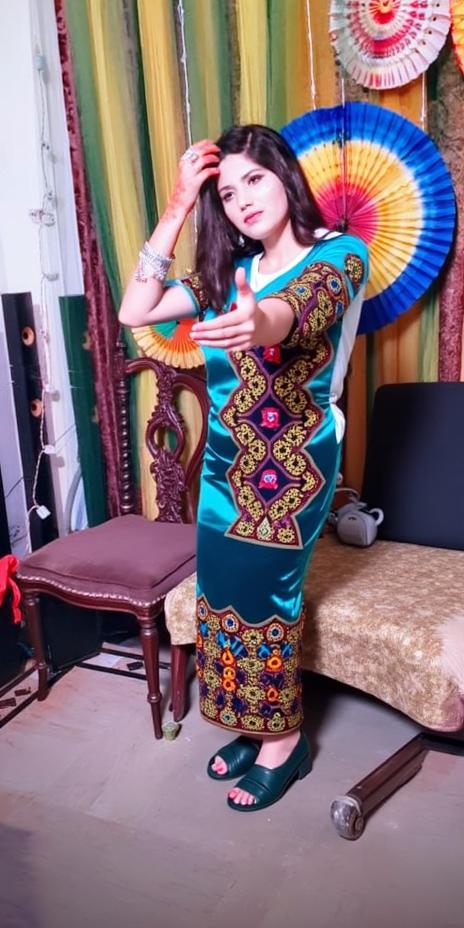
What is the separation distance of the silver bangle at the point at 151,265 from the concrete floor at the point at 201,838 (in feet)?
3.58

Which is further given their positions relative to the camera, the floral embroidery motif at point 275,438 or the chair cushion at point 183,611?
the chair cushion at point 183,611

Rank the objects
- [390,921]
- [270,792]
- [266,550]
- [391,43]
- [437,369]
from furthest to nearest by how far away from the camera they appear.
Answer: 1. [437,369]
2. [391,43]
3. [270,792]
4. [266,550]
5. [390,921]

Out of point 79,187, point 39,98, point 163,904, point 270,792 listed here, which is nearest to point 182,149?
point 79,187

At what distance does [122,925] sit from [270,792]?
41 cm

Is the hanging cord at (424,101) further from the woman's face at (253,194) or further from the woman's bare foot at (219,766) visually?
the woman's bare foot at (219,766)

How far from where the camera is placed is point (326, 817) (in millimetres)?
1620

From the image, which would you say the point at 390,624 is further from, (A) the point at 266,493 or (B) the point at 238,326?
(B) the point at 238,326

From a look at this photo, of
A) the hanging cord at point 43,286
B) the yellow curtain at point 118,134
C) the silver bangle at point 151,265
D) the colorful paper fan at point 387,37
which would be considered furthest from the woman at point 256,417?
the hanging cord at point 43,286

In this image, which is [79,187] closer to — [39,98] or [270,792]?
[39,98]

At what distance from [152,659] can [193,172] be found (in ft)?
3.58

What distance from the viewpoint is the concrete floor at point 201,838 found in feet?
4.58

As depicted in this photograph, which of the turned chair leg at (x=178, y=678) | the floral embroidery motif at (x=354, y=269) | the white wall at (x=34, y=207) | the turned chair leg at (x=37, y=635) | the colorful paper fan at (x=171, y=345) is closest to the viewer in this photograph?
the floral embroidery motif at (x=354, y=269)

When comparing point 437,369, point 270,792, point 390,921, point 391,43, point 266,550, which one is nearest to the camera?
point 390,921

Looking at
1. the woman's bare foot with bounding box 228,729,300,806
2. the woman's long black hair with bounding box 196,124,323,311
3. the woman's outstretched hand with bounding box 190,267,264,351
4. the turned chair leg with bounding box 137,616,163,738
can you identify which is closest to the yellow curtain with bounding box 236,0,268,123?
the woman's long black hair with bounding box 196,124,323,311
